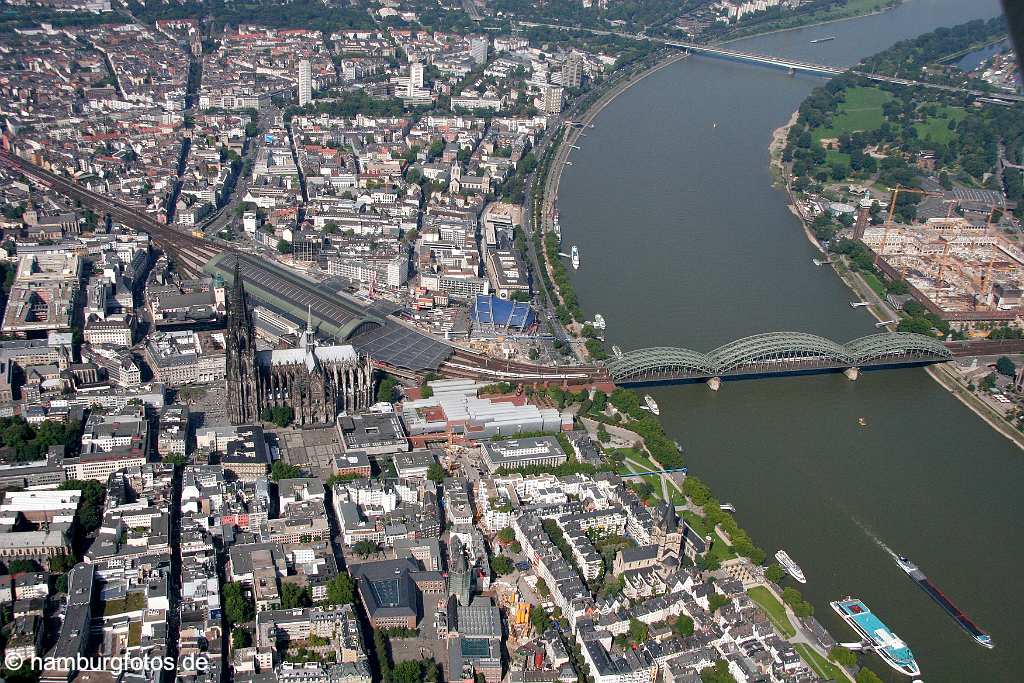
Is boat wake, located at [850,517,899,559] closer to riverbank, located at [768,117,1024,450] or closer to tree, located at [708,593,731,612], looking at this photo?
tree, located at [708,593,731,612]

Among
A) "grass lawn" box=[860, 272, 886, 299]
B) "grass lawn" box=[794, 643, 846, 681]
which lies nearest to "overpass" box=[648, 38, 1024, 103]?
"grass lawn" box=[860, 272, 886, 299]

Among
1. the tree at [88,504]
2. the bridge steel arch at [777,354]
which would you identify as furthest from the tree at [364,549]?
the bridge steel arch at [777,354]

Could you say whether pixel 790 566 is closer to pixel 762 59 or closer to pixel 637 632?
pixel 637 632

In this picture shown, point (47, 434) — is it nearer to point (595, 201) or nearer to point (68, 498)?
point (68, 498)

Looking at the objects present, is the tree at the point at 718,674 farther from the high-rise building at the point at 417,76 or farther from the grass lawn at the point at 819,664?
the high-rise building at the point at 417,76

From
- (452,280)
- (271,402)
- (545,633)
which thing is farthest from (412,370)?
(545,633)

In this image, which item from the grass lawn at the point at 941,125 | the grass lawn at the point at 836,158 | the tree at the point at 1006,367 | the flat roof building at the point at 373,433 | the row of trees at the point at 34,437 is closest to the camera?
the row of trees at the point at 34,437
